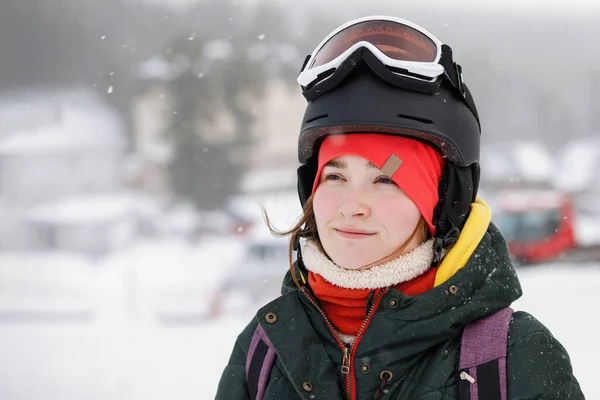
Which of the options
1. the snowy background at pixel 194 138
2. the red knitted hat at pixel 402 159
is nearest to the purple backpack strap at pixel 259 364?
the red knitted hat at pixel 402 159

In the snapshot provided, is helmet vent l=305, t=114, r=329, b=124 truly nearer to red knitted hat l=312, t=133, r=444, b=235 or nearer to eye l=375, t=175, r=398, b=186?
red knitted hat l=312, t=133, r=444, b=235

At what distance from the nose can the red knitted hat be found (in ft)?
0.30

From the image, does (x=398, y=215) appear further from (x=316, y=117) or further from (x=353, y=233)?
(x=316, y=117)

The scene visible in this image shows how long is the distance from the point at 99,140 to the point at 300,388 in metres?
28.3

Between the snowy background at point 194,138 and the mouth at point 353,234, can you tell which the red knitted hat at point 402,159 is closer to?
the mouth at point 353,234

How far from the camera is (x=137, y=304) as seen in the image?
13.9 meters

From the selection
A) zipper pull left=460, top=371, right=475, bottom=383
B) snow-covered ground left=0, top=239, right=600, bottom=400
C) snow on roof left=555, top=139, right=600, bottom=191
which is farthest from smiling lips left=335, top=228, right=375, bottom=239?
snow on roof left=555, top=139, right=600, bottom=191

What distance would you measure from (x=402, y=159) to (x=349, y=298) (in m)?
Result: 0.39

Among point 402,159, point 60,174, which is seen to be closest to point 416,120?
point 402,159

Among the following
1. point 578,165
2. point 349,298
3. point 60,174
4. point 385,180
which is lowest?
point 578,165

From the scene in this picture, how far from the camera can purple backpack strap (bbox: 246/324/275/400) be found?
1.71 meters

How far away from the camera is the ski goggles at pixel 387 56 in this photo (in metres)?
1.72

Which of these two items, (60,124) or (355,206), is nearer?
(355,206)

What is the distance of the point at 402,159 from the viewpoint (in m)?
1.67
